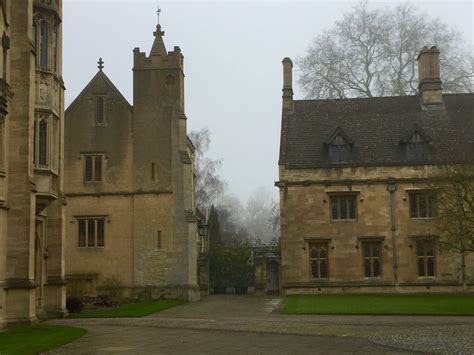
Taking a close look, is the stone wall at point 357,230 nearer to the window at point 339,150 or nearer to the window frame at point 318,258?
the window frame at point 318,258

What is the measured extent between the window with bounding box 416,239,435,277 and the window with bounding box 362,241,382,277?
85.6 inches

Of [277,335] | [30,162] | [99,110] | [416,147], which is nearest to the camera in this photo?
[277,335]

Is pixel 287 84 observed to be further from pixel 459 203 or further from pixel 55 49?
pixel 55 49

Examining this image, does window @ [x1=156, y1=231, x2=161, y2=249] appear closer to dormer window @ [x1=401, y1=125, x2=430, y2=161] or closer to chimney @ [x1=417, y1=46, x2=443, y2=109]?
dormer window @ [x1=401, y1=125, x2=430, y2=161]

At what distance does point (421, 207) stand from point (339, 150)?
560 cm

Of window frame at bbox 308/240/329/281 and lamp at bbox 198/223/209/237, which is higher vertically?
lamp at bbox 198/223/209/237

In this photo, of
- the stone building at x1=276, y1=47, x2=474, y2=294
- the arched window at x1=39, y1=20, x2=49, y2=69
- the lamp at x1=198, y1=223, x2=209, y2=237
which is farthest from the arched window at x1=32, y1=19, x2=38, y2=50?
the lamp at x1=198, y1=223, x2=209, y2=237

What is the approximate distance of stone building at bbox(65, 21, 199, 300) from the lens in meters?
37.8

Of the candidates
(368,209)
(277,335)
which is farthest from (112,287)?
(277,335)

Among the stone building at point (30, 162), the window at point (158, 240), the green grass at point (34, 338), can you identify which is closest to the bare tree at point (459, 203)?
the green grass at point (34, 338)

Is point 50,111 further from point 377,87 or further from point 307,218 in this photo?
point 377,87

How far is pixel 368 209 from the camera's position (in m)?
39.9

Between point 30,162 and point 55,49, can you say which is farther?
point 55,49

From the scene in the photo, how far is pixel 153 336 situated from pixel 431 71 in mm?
30191
